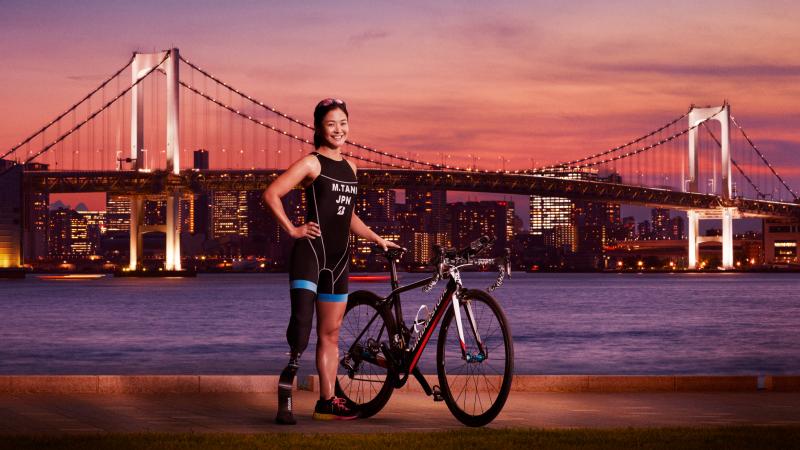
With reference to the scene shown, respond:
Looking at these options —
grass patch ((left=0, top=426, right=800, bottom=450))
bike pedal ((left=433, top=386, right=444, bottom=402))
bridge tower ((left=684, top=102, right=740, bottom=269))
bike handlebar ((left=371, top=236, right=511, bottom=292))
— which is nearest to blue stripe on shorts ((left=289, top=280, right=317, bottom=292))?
bike handlebar ((left=371, top=236, right=511, bottom=292))

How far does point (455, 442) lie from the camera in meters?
6.52

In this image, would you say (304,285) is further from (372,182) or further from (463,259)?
(372,182)

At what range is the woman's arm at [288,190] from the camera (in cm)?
743

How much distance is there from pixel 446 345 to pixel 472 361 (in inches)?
10.3

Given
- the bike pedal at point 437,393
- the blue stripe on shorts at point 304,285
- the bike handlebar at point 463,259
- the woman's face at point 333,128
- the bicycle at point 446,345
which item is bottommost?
the bike pedal at point 437,393

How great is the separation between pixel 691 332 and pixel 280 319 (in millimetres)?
17175

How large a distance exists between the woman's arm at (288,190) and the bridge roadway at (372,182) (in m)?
71.1

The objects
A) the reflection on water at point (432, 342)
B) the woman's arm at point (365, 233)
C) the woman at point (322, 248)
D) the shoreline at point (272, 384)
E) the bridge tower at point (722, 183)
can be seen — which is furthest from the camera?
the bridge tower at point (722, 183)

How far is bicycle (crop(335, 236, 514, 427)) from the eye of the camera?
7.28 meters

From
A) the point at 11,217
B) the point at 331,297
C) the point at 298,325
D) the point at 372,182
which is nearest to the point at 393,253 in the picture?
the point at 331,297

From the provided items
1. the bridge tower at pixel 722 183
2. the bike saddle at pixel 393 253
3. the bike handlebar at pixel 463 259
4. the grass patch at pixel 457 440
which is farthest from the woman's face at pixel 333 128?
the bridge tower at pixel 722 183

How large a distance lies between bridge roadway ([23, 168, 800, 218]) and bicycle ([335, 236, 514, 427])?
7069 centimetres

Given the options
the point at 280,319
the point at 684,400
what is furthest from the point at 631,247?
the point at 684,400

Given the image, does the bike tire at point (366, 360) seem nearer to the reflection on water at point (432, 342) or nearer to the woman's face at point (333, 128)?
the woman's face at point (333, 128)
